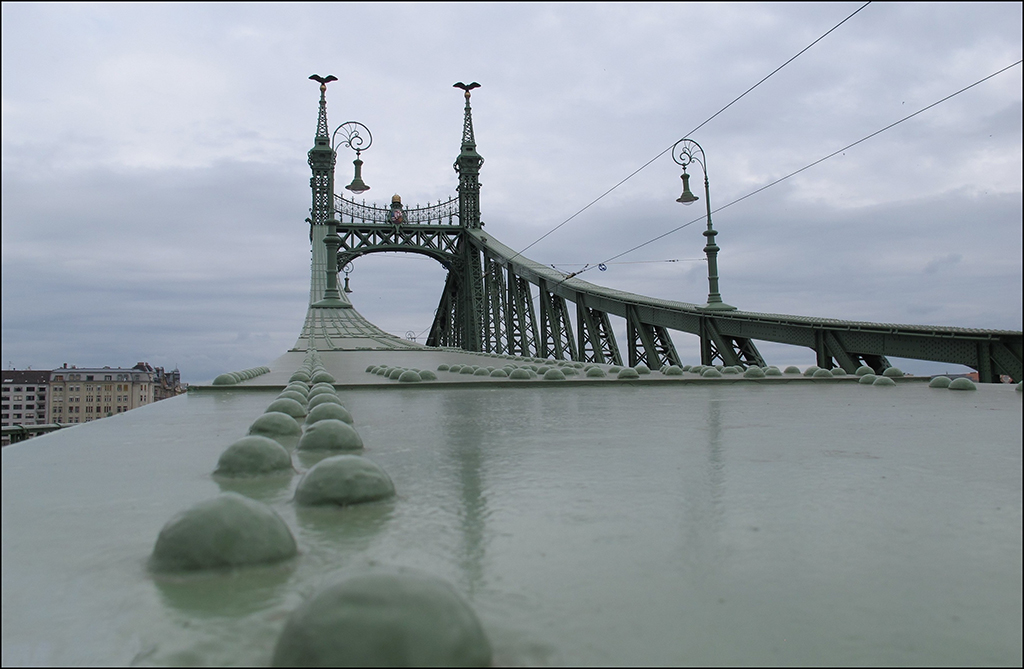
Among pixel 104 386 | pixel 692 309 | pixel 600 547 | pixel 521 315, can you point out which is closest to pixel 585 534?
pixel 600 547

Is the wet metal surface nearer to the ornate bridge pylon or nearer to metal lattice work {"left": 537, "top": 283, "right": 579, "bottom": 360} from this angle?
the ornate bridge pylon

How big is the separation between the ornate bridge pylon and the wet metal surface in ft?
27.6

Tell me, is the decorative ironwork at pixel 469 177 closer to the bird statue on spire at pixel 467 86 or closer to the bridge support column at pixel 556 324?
the bird statue on spire at pixel 467 86

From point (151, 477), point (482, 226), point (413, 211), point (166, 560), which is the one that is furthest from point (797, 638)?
point (413, 211)

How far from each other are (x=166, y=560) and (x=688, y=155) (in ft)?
46.9

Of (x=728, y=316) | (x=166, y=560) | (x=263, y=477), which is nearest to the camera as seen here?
(x=166, y=560)

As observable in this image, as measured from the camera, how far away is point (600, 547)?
1422 millimetres

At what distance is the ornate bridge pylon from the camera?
1051 cm

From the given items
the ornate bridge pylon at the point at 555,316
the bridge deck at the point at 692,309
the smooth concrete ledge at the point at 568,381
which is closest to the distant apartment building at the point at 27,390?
the ornate bridge pylon at the point at 555,316

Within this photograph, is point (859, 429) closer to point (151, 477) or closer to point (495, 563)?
point (495, 563)

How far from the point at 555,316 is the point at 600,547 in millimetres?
19763

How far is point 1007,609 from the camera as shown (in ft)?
3.57

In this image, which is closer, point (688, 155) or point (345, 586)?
point (345, 586)

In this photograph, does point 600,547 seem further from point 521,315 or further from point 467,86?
point 467,86
